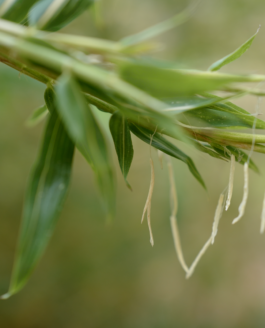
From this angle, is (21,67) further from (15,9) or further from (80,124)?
(80,124)

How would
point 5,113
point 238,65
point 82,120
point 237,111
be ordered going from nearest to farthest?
point 82,120
point 237,111
point 5,113
point 238,65

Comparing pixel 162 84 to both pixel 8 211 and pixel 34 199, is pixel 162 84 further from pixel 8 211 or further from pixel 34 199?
pixel 8 211

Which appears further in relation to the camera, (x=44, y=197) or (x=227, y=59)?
(x=227, y=59)

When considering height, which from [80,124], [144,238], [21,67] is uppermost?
[21,67]

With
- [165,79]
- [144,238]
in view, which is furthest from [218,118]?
[144,238]

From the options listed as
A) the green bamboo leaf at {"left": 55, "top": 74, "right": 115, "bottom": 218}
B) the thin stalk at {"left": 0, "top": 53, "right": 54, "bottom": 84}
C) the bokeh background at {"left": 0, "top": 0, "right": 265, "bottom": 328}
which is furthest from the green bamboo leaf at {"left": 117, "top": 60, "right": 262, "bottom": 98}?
the bokeh background at {"left": 0, "top": 0, "right": 265, "bottom": 328}

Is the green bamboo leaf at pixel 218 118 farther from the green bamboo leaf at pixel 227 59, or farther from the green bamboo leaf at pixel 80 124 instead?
the green bamboo leaf at pixel 80 124

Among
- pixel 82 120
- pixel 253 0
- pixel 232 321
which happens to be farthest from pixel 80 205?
pixel 82 120
